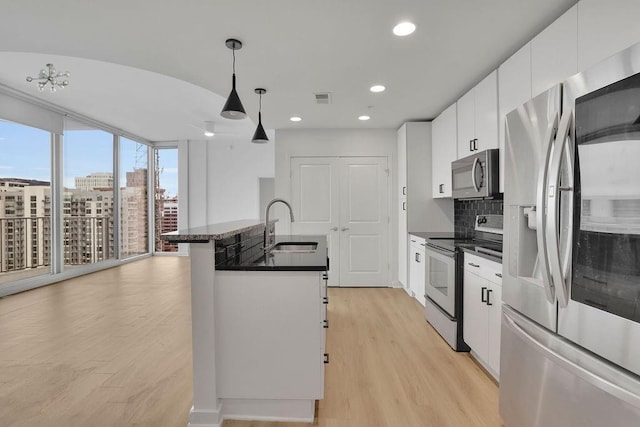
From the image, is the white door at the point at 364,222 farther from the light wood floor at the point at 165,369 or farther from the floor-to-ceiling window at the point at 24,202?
the floor-to-ceiling window at the point at 24,202

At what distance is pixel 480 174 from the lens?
9.41 ft

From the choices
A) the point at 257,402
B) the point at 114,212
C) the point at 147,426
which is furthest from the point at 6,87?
the point at 257,402

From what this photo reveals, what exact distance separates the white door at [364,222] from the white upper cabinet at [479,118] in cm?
174

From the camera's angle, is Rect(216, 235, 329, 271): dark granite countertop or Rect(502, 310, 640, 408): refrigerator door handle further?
Rect(216, 235, 329, 271): dark granite countertop

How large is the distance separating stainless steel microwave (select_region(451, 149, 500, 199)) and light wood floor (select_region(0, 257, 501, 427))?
135 cm

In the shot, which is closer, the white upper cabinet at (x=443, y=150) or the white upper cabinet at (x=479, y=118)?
the white upper cabinet at (x=479, y=118)

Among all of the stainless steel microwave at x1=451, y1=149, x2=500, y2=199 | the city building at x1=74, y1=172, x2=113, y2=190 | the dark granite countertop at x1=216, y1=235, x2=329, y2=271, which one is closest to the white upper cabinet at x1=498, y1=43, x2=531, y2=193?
the stainless steel microwave at x1=451, y1=149, x2=500, y2=199

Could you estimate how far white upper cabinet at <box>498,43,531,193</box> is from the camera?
7.47ft

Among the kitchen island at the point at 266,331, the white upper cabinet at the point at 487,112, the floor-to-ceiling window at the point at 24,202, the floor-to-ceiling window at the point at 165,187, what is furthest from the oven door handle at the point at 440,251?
the floor-to-ceiling window at the point at 165,187

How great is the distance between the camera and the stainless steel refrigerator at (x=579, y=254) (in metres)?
1.04

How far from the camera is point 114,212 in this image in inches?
268

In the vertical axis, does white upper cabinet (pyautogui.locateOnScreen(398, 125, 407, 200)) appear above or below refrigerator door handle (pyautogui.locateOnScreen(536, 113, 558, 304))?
above

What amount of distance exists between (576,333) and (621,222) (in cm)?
46

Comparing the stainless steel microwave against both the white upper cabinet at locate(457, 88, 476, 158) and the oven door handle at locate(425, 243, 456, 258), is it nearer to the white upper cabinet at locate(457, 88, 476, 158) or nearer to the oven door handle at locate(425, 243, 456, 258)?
the white upper cabinet at locate(457, 88, 476, 158)
